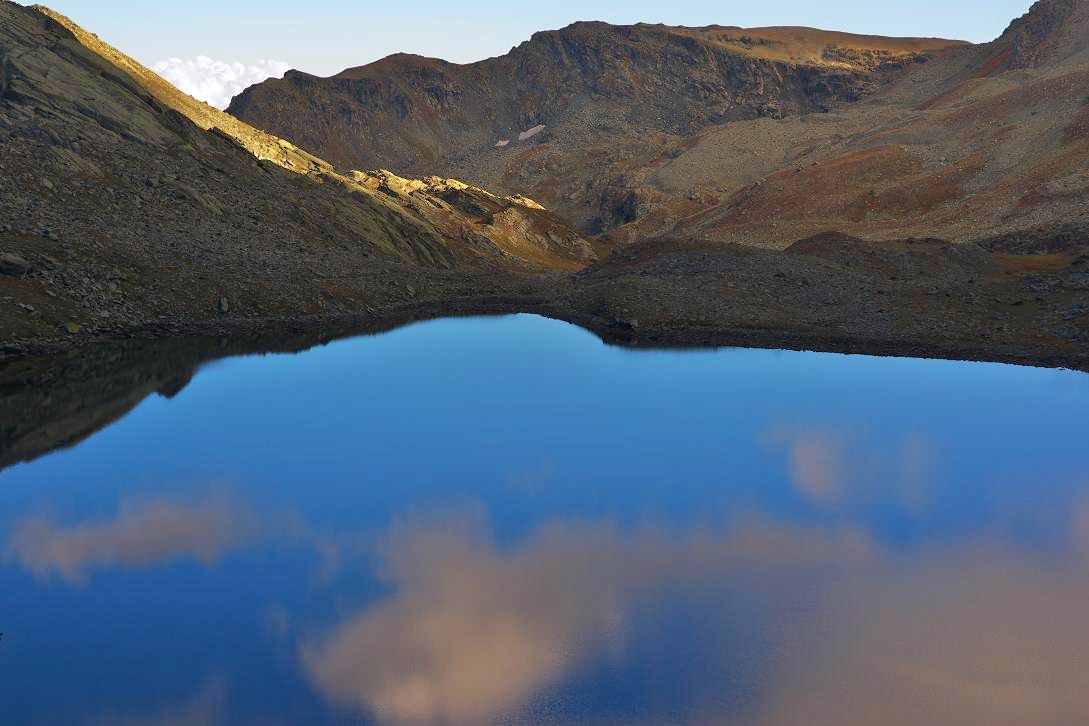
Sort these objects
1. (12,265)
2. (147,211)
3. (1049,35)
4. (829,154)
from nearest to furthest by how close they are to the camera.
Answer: (12,265), (147,211), (829,154), (1049,35)

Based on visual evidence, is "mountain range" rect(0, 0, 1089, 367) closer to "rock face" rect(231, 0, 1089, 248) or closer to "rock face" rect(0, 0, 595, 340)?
"rock face" rect(0, 0, 595, 340)

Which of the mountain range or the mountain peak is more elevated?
the mountain peak

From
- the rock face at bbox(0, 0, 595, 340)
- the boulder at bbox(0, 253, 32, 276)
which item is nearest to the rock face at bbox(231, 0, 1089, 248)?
the rock face at bbox(0, 0, 595, 340)

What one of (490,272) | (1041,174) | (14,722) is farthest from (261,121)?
(14,722)

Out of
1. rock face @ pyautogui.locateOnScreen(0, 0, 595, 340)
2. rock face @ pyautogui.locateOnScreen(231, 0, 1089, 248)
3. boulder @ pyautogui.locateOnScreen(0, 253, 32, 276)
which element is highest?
rock face @ pyautogui.locateOnScreen(231, 0, 1089, 248)

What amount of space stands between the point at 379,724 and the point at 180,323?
37539mm

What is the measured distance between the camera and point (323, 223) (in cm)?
7100

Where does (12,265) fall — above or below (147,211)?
below

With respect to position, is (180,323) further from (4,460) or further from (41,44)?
(41,44)

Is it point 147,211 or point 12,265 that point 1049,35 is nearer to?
point 147,211

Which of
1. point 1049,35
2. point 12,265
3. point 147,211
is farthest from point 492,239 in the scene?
point 1049,35

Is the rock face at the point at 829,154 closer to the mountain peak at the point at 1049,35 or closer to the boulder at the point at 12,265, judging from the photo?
the mountain peak at the point at 1049,35

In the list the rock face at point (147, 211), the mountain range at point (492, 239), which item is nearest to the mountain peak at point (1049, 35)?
the mountain range at point (492, 239)

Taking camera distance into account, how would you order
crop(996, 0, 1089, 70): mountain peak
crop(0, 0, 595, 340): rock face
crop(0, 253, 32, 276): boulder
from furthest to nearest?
1. crop(996, 0, 1089, 70): mountain peak
2. crop(0, 0, 595, 340): rock face
3. crop(0, 253, 32, 276): boulder
